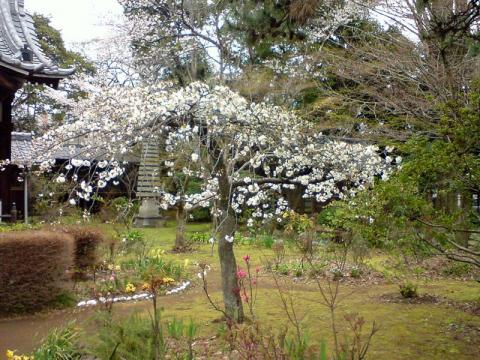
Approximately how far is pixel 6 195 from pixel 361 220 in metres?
7.27

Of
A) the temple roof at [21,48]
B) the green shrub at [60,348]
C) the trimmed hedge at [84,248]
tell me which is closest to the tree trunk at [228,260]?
the green shrub at [60,348]

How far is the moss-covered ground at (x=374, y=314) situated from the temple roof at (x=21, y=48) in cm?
353

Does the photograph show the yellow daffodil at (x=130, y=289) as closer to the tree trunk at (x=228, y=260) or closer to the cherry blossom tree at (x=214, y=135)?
the cherry blossom tree at (x=214, y=135)

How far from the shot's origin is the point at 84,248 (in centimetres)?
898

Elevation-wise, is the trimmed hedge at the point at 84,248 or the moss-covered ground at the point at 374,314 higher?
the trimmed hedge at the point at 84,248

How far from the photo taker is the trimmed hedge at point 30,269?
22.3 ft

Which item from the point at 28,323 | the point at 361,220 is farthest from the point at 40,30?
the point at 361,220

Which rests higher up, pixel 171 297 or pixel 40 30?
pixel 40 30

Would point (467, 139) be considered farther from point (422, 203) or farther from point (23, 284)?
point (23, 284)

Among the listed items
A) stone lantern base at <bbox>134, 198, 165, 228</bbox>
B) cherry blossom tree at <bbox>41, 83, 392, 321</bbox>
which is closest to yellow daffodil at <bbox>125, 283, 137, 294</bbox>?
cherry blossom tree at <bbox>41, 83, 392, 321</bbox>

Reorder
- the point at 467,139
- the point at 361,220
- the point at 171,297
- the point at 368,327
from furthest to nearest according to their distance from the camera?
the point at 171,297 < the point at 368,327 < the point at 361,220 < the point at 467,139

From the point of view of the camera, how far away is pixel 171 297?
8125mm

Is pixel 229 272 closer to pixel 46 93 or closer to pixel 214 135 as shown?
pixel 214 135

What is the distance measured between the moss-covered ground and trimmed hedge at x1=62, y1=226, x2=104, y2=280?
1.80m
